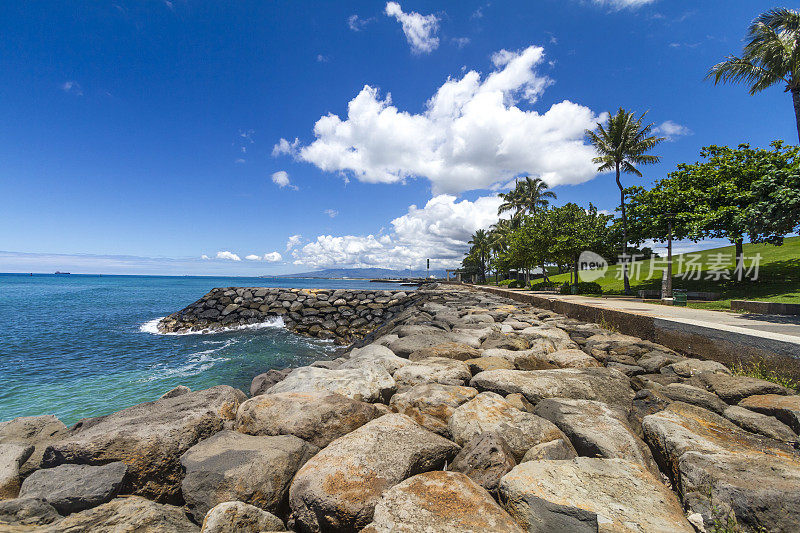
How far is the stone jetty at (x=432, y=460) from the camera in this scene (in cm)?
194

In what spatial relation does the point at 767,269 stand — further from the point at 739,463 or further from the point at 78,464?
the point at 78,464

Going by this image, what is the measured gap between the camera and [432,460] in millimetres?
2598

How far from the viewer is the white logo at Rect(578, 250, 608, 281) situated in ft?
91.7

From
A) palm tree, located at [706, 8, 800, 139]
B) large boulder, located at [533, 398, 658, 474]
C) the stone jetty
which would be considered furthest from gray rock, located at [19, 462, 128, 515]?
palm tree, located at [706, 8, 800, 139]

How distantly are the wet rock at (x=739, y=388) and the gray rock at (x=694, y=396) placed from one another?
4.9 inches

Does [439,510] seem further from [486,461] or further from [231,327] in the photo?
[231,327]

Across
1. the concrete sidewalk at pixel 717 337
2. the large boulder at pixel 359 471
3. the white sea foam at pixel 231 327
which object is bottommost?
the white sea foam at pixel 231 327

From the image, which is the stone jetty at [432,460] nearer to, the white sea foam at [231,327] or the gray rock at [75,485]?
the gray rock at [75,485]

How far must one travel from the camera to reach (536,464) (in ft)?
7.60

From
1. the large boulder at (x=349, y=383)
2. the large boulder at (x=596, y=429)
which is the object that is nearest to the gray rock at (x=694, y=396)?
the large boulder at (x=596, y=429)

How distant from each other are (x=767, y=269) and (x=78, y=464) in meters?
28.4

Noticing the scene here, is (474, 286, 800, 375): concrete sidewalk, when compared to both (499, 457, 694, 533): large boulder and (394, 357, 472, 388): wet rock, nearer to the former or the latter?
(499, 457, 694, 533): large boulder

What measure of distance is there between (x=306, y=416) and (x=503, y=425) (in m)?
1.89

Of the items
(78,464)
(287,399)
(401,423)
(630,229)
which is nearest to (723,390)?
(401,423)
